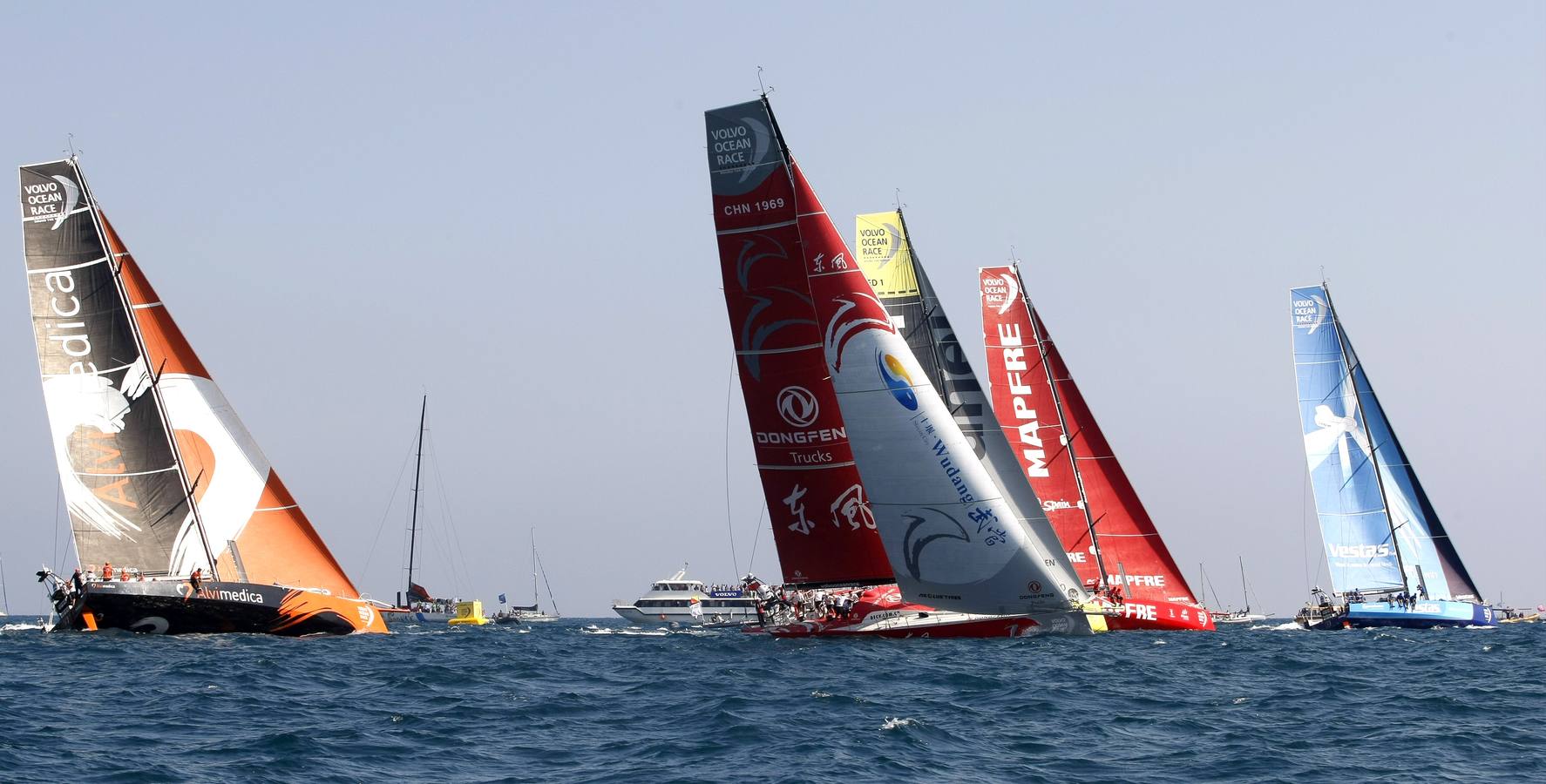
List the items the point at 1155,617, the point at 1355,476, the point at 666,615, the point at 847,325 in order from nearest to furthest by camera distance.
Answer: the point at 847,325 < the point at 1155,617 < the point at 1355,476 < the point at 666,615

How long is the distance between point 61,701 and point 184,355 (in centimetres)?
1868

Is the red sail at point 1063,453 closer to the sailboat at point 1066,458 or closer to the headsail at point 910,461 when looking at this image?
the sailboat at point 1066,458

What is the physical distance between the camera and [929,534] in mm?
33312

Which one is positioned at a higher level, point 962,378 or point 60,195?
point 60,195

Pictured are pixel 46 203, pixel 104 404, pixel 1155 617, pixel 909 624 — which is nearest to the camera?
pixel 909 624

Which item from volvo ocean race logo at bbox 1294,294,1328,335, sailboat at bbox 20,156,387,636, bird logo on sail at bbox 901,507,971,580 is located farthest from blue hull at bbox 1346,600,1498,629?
sailboat at bbox 20,156,387,636

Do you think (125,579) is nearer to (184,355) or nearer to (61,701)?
(184,355)

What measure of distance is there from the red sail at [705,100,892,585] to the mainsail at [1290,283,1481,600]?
87.6 feet

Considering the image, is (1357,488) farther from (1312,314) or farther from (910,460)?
(910,460)

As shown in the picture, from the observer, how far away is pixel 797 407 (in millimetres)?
36156

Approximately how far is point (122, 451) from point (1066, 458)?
2557cm

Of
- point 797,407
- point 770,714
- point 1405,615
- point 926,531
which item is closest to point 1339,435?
point 1405,615

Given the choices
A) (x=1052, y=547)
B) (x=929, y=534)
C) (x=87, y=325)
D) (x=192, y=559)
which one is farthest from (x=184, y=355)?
(x=1052, y=547)

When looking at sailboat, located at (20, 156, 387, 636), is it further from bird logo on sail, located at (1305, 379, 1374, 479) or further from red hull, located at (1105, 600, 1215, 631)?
bird logo on sail, located at (1305, 379, 1374, 479)
